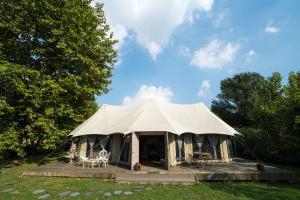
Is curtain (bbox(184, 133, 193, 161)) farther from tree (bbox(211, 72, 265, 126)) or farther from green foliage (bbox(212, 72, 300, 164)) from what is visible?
tree (bbox(211, 72, 265, 126))

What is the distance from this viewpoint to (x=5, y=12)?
12.5 m

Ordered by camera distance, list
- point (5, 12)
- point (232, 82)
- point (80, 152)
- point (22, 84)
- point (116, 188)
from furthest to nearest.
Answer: point (232, 82), point (80, 152), point (5, 12), point (22, 84), point (116, 188)

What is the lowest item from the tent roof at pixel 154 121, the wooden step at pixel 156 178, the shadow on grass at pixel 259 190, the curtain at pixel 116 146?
the shadow on grass at pixel 259 190

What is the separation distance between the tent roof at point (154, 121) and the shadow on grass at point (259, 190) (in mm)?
3678

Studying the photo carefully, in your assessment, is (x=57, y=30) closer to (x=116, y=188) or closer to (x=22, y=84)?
(x=22, y=84)

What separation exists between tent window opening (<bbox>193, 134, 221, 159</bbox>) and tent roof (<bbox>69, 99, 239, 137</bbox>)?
0.61m

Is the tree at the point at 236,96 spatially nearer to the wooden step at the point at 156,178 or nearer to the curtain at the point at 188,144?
the curtain at the point at 188,144

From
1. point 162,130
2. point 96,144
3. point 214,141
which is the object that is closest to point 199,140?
point 214,141

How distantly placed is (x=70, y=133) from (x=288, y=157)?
15.0 m

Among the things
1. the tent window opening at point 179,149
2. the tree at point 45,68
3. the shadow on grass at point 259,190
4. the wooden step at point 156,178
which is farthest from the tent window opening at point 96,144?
the shadow on grass at point 259,190

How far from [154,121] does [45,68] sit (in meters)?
7.88

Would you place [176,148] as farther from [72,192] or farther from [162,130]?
[72,192]

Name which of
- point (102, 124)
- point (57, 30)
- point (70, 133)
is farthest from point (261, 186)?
point (57, 30)

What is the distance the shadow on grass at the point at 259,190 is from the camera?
754 centimetres
